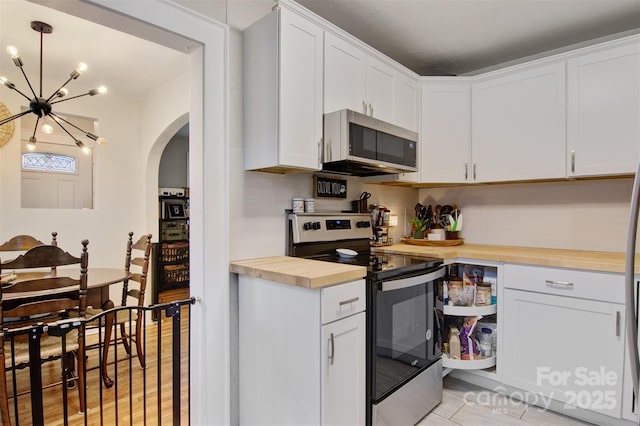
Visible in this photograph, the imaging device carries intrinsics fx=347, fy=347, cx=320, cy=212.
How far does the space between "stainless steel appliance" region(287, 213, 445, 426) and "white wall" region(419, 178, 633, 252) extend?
3.31 feet

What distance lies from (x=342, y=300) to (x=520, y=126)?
194 cm

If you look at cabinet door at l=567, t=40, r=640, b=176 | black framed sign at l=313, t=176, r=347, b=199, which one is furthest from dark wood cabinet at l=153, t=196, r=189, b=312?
cabinet door at l=567, t=40, r=640, b=176

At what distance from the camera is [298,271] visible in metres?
1.51

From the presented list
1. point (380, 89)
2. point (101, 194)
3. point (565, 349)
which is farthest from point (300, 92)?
point (101, 194)

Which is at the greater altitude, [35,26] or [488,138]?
[35,26]

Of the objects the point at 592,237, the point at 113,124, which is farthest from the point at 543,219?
the point at 113,124

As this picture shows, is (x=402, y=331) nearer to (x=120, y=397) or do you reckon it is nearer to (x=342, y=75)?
(x=342, y=75)

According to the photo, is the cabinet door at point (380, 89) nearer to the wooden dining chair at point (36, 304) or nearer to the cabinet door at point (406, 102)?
the cabinet door at point (406, 102)

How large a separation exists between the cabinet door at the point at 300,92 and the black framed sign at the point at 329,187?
1.23 ft

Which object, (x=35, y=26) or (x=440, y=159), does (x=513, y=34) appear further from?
(x=35, y=26)

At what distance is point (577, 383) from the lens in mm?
1938

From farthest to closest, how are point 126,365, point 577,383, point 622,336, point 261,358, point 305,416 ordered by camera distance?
point 126,365, point 577,383, point 622,336, point 261,358, point 305,416

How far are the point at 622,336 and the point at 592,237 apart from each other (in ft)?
2.75

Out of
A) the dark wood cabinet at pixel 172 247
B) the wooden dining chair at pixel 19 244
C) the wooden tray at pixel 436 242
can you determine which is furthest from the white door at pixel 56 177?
the wooden tray at pixel 436 242
